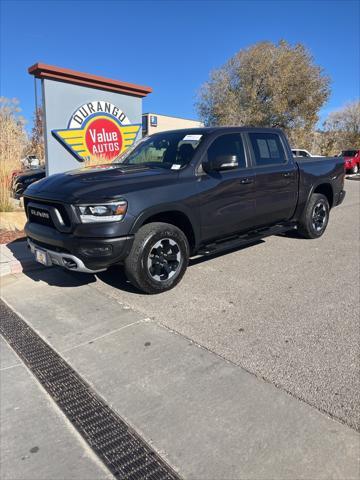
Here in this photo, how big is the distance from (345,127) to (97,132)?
157 ft

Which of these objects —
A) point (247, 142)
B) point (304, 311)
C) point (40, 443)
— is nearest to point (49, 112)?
point (247, 142)

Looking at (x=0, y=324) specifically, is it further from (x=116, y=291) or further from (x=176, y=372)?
(x=176, y=372)

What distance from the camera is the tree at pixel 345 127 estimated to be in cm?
4556

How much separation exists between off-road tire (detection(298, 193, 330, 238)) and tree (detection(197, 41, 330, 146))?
82.9 ft

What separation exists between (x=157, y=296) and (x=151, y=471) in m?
2.43

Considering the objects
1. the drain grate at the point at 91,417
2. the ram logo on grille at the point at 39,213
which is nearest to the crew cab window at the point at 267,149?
the ram logo on grille at the point at 39,213

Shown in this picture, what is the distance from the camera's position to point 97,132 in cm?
948

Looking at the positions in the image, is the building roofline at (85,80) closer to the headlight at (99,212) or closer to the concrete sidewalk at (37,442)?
the headlight at (99,212)

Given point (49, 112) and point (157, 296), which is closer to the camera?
point (157, 296)

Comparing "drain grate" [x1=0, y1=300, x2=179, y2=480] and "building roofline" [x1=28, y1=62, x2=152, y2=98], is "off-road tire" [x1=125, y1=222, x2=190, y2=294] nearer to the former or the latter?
"drain grate" [x1=0, y1=300, x2=179, y2=480]

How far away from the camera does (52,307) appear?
4.30m

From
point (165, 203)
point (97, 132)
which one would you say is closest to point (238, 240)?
point (165, 203)

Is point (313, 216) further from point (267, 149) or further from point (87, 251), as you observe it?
point (87, 251)

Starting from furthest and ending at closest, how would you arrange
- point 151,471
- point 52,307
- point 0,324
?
point 52,307 → point 0,324 → point 151,471
